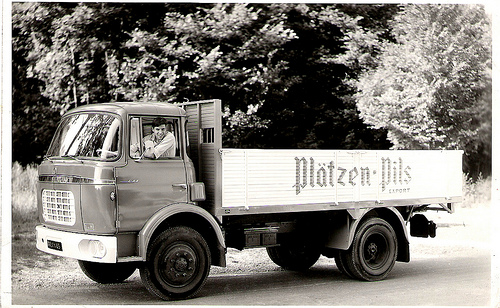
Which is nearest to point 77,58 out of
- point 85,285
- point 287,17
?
point 287,17

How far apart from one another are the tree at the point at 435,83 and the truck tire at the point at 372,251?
296 inches

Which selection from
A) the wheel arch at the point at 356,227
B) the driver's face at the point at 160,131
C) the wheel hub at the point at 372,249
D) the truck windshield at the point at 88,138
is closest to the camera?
the truck windshield at the point at 88,138

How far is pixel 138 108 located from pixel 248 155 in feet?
5.47

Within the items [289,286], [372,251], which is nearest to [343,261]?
[372,251]

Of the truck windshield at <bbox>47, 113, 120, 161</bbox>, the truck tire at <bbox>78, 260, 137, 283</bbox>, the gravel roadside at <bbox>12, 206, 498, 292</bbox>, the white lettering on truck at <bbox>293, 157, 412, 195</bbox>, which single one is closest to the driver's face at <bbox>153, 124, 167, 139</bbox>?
the truck windshield at <bbox>47, 113, 120, 161</bbox>

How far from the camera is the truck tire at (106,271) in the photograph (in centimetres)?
958

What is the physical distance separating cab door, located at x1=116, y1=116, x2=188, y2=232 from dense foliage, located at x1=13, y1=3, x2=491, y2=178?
22.6 ft

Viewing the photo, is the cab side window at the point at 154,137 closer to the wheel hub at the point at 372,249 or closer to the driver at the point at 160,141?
Result: the driver at the point at 160,141

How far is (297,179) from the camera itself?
9453 millimetres

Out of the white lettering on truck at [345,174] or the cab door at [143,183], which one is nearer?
the cab door at [143,183]

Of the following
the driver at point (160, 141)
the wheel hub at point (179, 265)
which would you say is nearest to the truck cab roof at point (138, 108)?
the driver at point (160, 141)

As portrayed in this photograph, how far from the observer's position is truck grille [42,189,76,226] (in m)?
8.30

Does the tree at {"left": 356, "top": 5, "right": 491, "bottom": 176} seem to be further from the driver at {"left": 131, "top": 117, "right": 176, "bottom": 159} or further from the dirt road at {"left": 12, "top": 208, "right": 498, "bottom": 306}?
the driver at {"left": 131, "top": 117, "right": 176, "bottom": 159}

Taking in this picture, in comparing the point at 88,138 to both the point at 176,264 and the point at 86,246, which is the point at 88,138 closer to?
the point at 86,246
